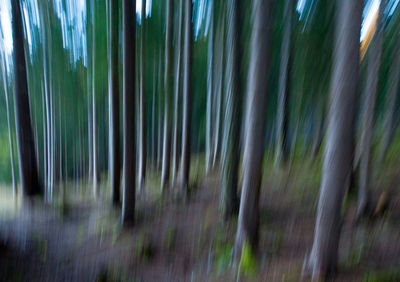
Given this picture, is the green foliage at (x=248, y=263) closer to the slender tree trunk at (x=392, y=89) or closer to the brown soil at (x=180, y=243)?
the brown soil at (x=180, y=243)

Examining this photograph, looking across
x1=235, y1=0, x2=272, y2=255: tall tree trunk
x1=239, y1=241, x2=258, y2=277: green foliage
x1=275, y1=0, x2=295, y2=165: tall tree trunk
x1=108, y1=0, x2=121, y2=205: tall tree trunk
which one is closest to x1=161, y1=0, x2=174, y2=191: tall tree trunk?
x1=108, y1=0, x2=121, y2=205: tall tree trunk

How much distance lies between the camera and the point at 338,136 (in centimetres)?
298

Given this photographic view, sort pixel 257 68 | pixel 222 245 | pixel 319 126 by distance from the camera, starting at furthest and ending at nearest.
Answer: pixel 319 126 → pixel 222 245 → pixel 257 68

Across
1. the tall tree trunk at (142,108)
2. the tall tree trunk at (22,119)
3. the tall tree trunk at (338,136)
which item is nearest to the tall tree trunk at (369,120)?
the tall tree trunk at (338,136)

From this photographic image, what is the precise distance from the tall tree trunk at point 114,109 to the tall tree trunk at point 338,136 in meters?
5.40

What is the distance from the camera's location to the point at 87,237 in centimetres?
641

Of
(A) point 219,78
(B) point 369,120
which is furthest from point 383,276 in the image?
(A) point 219,78

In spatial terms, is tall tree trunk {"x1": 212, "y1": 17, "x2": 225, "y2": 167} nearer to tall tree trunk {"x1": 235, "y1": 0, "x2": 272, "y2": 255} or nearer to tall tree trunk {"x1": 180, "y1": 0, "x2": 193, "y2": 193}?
tall tree trunk {"x1": 180, "y1": 0, "x2": 193, "y2": 193}

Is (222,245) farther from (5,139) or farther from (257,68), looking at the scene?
(5,139)

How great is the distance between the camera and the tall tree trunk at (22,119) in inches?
313

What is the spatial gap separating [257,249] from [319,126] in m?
5.99

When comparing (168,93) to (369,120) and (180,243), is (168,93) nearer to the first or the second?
(180,243)

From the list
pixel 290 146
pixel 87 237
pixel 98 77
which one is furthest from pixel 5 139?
pixel 290 146

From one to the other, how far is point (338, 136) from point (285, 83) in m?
5.97
